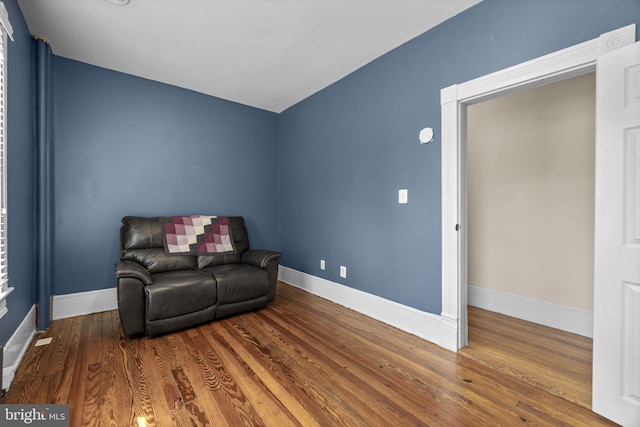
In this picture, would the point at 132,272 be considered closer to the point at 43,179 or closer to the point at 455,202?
the point at 43,179

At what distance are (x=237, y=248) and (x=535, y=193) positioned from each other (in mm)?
3312

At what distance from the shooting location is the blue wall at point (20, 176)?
6.71ft

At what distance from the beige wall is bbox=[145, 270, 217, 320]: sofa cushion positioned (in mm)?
2909

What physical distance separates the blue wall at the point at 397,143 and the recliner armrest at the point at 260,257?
69 centimetres

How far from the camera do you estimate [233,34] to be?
8.48 feet

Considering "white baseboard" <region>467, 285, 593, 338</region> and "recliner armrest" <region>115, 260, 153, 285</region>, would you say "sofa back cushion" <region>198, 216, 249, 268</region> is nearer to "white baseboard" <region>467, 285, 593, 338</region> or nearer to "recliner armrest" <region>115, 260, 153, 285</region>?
"recliner armrest" <region>115, 260, 153, 285</region>

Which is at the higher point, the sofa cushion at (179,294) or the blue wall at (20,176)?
the blue wall at (20,176)

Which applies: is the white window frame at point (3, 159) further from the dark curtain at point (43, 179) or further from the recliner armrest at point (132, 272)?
the dark curtain at point (43, 179)

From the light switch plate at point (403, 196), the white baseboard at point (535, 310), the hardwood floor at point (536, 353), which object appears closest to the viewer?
the hardwood floor at point (536, 353)

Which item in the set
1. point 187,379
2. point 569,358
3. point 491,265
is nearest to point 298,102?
point 491,265

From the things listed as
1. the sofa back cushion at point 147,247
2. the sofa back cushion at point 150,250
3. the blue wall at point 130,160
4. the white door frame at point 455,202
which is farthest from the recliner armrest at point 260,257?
the white door frame at point 455,202

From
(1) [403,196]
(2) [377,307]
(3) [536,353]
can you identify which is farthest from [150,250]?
(3) [536,353]

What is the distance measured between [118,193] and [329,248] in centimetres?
247

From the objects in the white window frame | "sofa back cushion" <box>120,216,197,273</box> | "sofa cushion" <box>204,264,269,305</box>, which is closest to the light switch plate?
"sofa cushion" <box>204,264,269,305</box>
